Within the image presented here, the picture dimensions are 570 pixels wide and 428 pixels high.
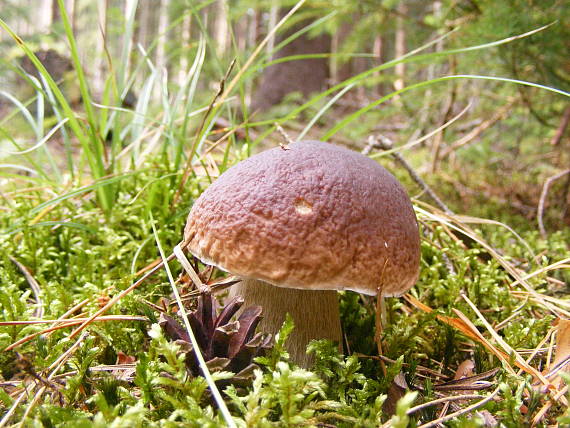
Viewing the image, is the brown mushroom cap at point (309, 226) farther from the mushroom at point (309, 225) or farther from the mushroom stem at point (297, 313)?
the mushroom stem at point (297, 313)

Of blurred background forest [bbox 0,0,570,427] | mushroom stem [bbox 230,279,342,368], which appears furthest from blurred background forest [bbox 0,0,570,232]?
mushroom stem [bbox 230,279,342,368]

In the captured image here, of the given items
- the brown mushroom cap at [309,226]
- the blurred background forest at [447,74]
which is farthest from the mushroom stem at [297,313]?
the blurred background forest at [447,74]

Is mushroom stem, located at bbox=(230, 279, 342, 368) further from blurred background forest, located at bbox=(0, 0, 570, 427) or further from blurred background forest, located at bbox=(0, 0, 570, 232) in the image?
blurred background forest, located at bbox=(0, 0, 570, 232)

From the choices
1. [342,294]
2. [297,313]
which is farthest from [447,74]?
[297,313]

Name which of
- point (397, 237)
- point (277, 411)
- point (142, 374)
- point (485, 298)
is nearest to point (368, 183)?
point (397, 237)

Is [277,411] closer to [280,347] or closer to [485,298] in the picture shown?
[280,347]

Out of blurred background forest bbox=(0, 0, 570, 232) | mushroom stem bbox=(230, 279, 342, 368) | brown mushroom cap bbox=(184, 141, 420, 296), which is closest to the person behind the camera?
brown mushroom cap bbox=(184, 141, 420, 296)

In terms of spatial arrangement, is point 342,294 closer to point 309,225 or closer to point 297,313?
point 297,313
